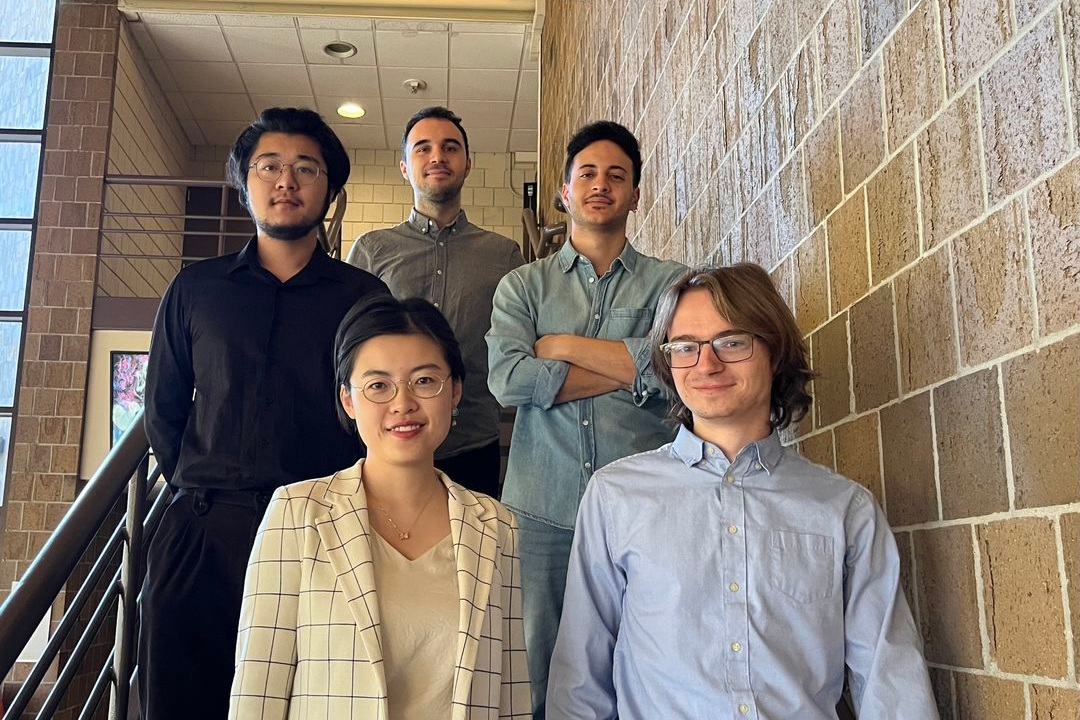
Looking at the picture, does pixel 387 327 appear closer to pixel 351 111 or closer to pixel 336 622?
pixel 336 622

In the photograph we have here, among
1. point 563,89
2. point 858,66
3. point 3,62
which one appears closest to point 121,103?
point 3,62

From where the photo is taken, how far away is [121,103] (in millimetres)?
8094

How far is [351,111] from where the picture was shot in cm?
936

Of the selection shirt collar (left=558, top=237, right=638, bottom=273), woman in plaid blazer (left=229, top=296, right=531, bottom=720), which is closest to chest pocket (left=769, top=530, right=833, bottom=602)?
woman in plaid blazer (left=229, top=296, right=531, bottom=720)

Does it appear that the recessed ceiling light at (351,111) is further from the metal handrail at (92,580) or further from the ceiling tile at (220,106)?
the metal handrail at (92,580)

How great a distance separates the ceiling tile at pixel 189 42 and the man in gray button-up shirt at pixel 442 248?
19.3 feet

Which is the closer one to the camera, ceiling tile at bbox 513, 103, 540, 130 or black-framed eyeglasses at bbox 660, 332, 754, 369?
black-framed eyeglasses at bbox 660, 332, 754, 369

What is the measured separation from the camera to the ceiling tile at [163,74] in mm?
8539

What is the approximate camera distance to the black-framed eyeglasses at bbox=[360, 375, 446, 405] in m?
1.63

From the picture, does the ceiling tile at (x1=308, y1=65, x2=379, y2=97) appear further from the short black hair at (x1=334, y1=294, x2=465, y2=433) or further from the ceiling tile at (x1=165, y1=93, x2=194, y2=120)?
the short black hair at (x1=334, y1=294, x2=465, y2=433)

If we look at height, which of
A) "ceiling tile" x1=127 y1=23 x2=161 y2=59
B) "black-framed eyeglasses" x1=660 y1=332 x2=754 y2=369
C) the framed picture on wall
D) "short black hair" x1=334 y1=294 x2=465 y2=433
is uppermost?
"ceiling tile" x1=127 y1=23 x2=161 y2=59

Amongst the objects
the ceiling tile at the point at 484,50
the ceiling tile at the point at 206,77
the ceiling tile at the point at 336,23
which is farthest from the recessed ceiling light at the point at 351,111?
the ceiling tile at the point at 336,23

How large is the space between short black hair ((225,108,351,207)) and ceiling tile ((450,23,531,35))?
20.0 ft

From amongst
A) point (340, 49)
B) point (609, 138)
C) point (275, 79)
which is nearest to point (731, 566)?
point (609, 138)
